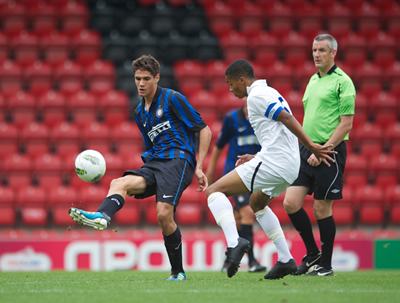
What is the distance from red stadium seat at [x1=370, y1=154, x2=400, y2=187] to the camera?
33.5ft

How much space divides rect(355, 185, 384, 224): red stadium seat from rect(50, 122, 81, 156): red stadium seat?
→ 5.87 metres

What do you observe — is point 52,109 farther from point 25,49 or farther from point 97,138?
point 25,49

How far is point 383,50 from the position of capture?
42.9ft

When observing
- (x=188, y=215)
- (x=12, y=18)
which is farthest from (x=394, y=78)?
(x=12, y=18)

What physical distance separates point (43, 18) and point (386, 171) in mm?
9582

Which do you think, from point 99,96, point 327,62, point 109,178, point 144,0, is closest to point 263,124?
point 327,62

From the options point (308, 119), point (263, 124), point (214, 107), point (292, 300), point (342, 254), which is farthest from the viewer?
point (214, 107)

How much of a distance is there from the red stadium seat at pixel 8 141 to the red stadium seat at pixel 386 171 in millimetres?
7604

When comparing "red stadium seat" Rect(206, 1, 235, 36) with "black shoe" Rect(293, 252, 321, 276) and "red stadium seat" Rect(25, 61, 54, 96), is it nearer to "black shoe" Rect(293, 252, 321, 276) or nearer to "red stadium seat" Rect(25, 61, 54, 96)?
"red stadium seat" Rect(25, 61, 54, 96)

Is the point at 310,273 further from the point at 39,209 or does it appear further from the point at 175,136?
the point at 39,209

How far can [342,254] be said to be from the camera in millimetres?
8094

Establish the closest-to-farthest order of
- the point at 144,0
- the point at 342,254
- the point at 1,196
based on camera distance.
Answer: the point at 342,254, the point at 1,196, the point at 144,0

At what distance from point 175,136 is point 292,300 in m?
2.05

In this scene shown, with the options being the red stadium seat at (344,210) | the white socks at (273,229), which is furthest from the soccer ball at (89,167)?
the red stadium seat at (344,210)
